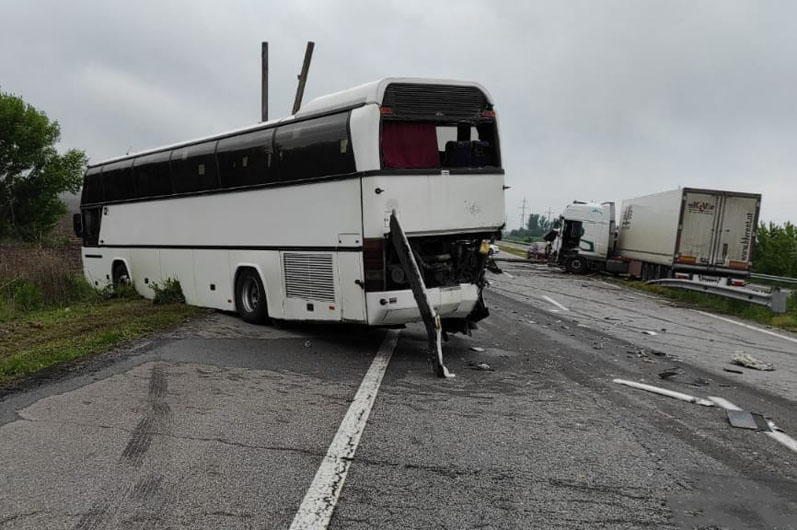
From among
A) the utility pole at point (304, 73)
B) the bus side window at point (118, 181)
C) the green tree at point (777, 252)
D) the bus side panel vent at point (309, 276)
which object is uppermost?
the utility pole at point (304, 73)

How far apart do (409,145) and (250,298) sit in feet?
14.1

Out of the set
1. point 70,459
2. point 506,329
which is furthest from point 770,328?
point 70,459

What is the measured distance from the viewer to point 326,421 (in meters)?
5.17

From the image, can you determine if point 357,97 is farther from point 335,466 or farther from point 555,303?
point 555,303

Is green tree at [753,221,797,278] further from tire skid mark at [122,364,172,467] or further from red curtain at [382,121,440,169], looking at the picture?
tire skid mark at [122,364,172,467]

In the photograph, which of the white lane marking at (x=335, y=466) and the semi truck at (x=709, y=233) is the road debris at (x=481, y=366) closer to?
the white lane marking at (x=335, y=466)

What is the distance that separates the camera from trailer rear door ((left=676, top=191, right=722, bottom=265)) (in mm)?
21203

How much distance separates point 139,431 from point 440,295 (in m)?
4.07

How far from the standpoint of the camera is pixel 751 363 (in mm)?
8391

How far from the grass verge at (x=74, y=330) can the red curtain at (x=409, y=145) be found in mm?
4571

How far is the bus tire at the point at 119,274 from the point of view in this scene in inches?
→ 561

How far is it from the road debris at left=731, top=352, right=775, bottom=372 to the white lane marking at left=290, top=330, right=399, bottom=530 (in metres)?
5.24

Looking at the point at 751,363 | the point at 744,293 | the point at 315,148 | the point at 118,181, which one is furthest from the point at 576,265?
the point at 315,148

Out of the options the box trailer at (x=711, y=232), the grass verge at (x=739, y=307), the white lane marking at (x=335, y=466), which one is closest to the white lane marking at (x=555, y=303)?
the grass verge at (x=739, y=307)
